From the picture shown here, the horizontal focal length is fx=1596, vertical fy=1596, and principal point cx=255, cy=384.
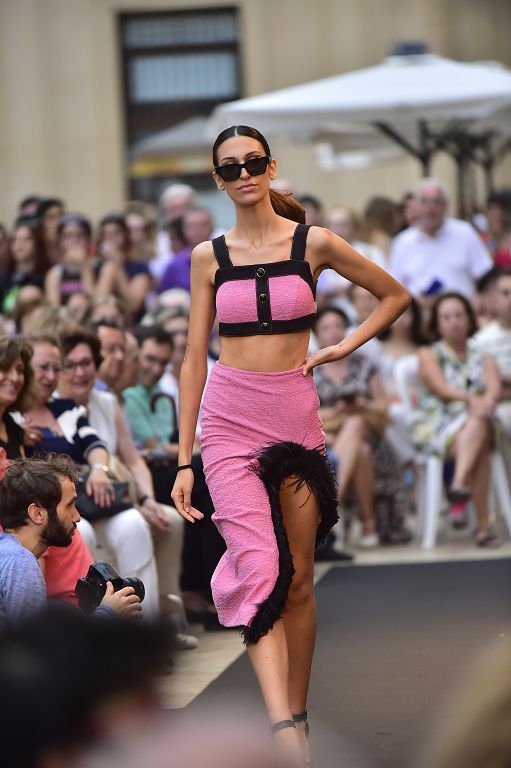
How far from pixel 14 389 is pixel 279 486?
5.76 feet

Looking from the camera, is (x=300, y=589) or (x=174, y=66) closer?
(x=300, y=589)

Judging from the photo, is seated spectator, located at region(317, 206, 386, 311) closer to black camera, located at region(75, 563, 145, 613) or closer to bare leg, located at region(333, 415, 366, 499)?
bare leg, located at region(333, 415, 366, 499)

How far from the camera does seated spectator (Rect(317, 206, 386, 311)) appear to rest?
12.8m

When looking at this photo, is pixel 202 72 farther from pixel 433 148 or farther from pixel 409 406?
pixel 409 406

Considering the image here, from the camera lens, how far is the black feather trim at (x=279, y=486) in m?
4.52

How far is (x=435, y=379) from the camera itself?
1035 cm

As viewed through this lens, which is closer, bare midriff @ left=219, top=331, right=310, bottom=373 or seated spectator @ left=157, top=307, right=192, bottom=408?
bare midriff @ left=219, top=331, right=310, bottom=373

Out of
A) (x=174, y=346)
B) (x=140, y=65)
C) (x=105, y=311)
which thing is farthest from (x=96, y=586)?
(x=140, y=65)

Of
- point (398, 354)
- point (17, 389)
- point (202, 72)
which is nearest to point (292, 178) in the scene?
point (202, 72)

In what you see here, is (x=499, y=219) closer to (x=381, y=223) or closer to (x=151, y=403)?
(x=381, y=223)

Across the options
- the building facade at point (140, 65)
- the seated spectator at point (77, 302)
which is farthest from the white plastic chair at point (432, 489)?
the building facade at point (140, 65)

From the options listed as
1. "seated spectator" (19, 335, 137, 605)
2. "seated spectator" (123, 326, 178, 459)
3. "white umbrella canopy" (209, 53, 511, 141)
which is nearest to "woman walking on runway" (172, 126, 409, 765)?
"seated spectator" (19, 335, 137, 605)

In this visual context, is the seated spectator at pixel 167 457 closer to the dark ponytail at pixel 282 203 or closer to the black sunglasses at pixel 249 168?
the dark ponytail at pixel 282 203

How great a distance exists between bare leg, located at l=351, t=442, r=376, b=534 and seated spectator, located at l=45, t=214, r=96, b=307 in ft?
7.05
